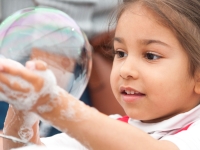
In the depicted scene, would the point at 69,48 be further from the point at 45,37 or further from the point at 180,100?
the point at 180,100

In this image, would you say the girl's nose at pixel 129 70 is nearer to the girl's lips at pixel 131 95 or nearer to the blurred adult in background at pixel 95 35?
the girl's lips at pixel 131 95

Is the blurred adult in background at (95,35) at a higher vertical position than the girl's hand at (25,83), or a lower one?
lower

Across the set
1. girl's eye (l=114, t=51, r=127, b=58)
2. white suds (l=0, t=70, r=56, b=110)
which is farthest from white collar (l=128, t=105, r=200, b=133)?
white suds (l=0, t=70, r=56, b=110)

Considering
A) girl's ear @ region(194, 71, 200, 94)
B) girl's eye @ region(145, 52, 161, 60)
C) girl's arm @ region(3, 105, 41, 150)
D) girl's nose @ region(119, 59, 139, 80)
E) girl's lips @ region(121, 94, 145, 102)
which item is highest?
girl's eye @ region(145, 52, 161, 60)

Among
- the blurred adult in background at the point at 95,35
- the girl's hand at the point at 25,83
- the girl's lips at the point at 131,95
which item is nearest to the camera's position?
the girl's hand at the point at 25,83

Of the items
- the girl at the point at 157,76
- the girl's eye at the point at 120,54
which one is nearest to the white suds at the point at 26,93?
the girl at the point at 157,76

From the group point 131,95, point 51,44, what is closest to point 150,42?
point 131,95

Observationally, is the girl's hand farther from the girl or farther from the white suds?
the girl

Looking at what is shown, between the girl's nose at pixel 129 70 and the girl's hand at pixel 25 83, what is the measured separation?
30cm

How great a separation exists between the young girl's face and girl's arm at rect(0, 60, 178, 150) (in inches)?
7.6

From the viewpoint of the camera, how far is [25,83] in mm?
944

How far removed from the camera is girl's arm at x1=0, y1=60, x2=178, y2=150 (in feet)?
3.26

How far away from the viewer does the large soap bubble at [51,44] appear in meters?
1.23

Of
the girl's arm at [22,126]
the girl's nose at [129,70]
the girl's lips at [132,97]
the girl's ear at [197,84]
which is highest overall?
the girl's nose at [129,70]
